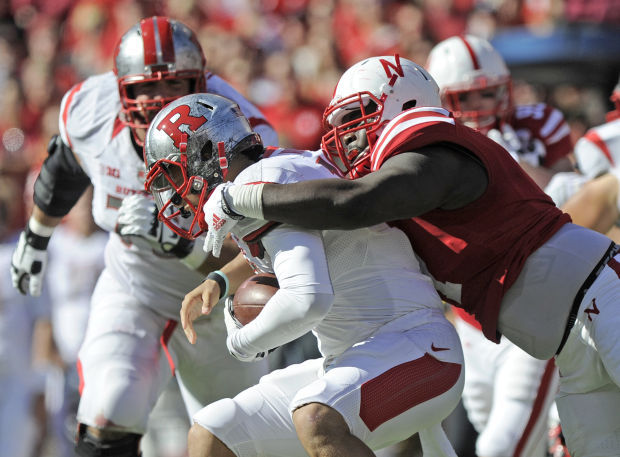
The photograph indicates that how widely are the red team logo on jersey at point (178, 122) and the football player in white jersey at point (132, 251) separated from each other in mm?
791

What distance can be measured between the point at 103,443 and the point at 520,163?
227 cm

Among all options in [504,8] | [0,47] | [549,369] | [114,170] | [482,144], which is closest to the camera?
[482,144]

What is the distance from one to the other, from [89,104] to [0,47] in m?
6.31

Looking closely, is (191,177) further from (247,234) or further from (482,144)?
(482,144)

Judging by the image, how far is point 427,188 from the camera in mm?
2875

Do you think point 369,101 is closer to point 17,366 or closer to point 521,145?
point 521,145

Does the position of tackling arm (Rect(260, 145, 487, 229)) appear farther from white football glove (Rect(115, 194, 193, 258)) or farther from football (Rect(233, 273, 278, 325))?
white football glove (Rect(115, 194, 193, 258))

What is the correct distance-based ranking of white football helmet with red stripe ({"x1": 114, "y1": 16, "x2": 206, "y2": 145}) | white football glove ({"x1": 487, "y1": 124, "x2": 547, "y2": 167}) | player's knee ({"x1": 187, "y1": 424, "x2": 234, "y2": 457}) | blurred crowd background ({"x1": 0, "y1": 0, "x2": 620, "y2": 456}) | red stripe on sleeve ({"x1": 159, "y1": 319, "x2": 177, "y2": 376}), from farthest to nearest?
blurred crowd background ({"x1": 0, "y1": 0, "x2": 620, "y2": 456}) → white football glove ({"x1": 487, "y1": 124, "x2": 547, "y2": 167}) → red stripe on sleeve ({"x1": 159, "y1": 319, "x2": 177, "y2": 376}) → white football helmet with red stripe ({"x1": 114, "y1": 16, "x2": 206, "y2": 145}) → player's knee ({"x1": 187, "y1": 424, "x2": 234, "y2": 457})

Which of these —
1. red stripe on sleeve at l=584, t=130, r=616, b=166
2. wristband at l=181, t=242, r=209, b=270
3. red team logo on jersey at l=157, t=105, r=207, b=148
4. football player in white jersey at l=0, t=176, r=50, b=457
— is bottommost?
football player in white jersey at l=0, t=176, r=50, b=457

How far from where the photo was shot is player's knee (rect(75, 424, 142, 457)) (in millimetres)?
4020

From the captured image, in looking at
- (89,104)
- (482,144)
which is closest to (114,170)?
(89,104)

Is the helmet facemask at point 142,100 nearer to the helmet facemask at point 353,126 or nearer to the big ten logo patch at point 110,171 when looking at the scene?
the big ten logo patch at point 110,171

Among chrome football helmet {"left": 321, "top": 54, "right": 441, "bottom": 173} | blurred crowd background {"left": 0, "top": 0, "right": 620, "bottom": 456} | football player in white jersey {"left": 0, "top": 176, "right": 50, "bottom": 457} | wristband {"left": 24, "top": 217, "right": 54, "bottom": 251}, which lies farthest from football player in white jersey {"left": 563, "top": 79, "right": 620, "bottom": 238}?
football player in white jersey {"left": 0, "top": 176, "right": 50, "bottom": 457}

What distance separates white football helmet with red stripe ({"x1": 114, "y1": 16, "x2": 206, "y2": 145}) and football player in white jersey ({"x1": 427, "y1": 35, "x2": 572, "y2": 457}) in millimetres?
1440
